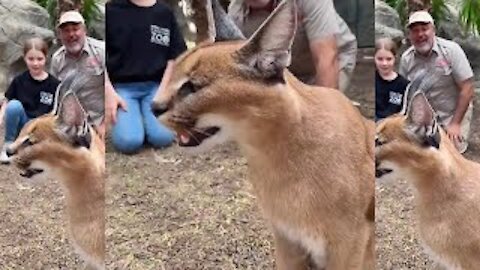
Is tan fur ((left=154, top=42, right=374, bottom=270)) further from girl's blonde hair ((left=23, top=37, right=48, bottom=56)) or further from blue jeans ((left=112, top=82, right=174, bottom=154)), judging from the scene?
girl's blonde hair ((left=23, top=37, right=48, bottom=56))

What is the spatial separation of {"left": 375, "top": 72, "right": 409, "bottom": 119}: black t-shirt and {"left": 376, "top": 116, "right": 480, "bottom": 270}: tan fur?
1.2 inches

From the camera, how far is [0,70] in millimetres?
2166

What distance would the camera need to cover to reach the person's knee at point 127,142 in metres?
2.00

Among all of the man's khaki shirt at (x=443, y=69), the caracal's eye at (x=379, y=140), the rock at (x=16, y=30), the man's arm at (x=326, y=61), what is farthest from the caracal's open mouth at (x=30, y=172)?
the man's khaki shirt at (x=443, y=69)

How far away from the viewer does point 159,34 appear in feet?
6.54

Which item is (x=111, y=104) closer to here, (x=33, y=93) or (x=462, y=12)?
(x=33, y=93)

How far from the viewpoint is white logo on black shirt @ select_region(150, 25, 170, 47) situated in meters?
1.99

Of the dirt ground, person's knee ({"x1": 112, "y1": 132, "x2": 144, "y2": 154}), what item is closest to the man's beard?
the dirt ground

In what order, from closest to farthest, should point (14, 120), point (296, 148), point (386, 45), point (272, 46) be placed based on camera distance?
→ 1. point (272, 46)
2. point (296, 148)
3. point (386, 45)
4. point (14, 120)

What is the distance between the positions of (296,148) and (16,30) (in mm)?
868

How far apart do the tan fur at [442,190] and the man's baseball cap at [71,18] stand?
828mm

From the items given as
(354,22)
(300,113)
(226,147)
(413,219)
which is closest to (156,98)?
(226,147)

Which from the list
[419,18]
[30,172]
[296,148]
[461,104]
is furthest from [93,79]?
[461,104]

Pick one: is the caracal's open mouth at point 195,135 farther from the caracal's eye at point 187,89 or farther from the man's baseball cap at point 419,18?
the man's baseball cap at point 419,18
